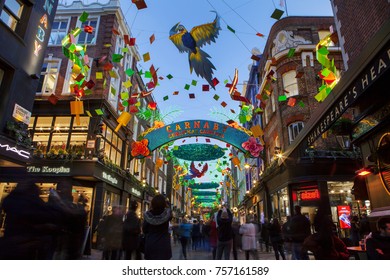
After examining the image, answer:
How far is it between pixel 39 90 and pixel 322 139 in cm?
1843

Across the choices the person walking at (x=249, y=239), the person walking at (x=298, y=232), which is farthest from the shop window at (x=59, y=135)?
the person walking at (x=298, y=232)

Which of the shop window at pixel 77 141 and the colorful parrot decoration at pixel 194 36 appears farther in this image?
the shop window at pixel 77 141

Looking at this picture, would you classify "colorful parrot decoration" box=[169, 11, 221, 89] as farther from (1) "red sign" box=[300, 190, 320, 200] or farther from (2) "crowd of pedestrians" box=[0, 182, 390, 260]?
(1) "red sign" box=[300, 190, 320, 200]

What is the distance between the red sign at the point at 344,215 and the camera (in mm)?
13609

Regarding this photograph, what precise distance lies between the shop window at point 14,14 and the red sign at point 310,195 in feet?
53.5

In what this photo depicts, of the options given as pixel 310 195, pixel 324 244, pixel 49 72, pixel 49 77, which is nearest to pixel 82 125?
pixel 49 77

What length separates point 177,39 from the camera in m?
9.19

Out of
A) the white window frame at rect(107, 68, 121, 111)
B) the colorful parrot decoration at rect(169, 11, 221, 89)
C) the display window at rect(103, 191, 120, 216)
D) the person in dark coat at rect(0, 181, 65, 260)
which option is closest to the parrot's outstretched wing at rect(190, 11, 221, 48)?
the colorful parrot decoration at rect(169, 11, 221, 89)

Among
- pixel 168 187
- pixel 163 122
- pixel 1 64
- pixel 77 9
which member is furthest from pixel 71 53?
pixel 168 187

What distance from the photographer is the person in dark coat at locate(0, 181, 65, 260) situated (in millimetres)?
3172

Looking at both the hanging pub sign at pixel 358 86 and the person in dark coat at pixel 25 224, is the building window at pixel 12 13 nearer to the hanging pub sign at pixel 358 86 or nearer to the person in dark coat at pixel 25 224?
the person in dark coat at pixel 25 224

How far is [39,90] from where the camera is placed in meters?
17.6

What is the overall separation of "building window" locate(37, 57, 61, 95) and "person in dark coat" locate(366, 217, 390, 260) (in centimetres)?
1901

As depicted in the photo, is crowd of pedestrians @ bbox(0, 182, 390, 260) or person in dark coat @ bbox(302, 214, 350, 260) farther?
person in dark coat @ bbox(302, 214, 350, 260)
